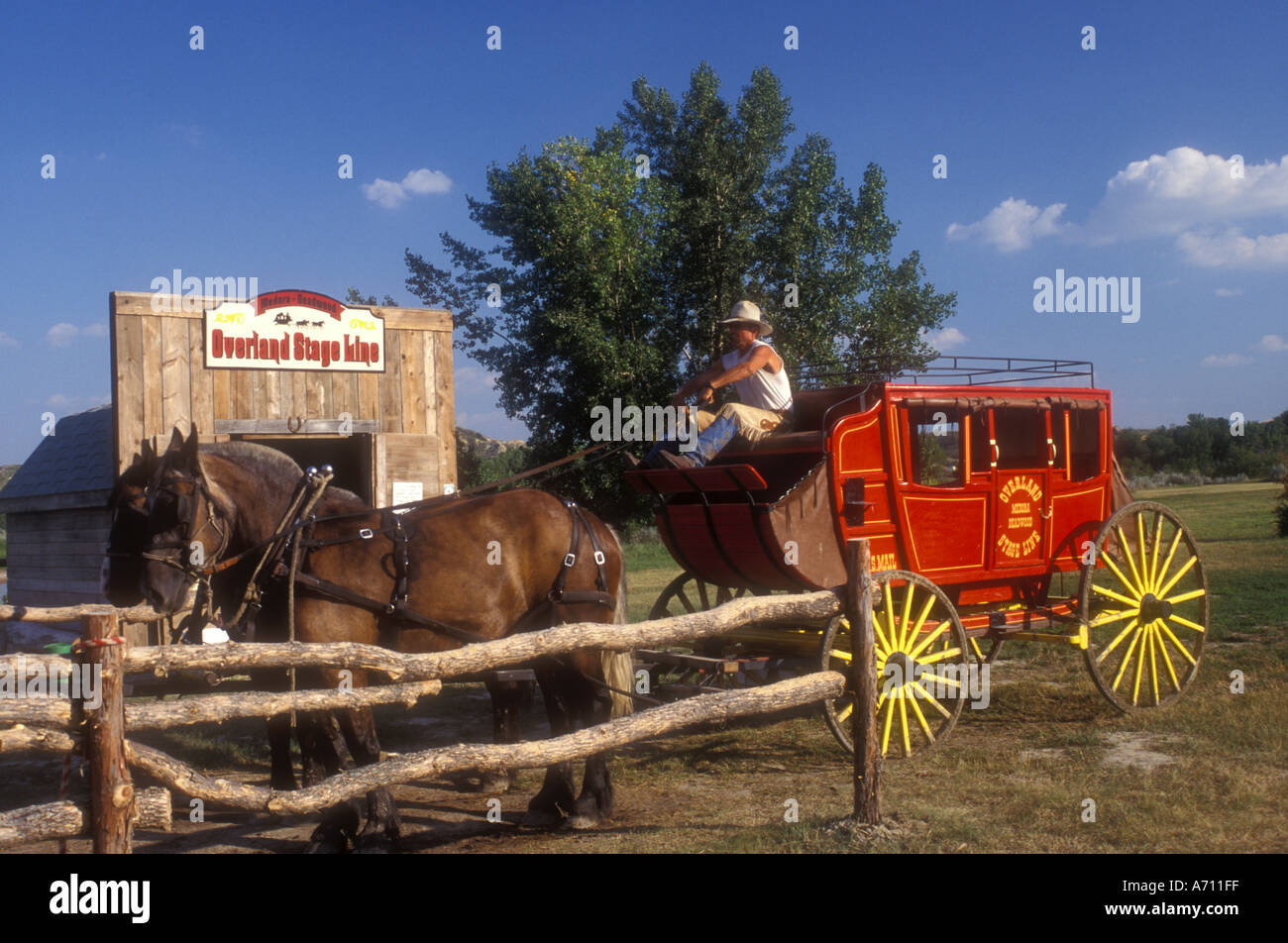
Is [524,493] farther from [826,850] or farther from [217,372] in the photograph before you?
[217,372]

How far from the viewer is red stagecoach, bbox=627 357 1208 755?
241 inches

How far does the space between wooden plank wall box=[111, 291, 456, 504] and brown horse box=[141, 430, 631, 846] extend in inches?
120

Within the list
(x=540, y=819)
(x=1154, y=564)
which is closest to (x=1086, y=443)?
(x=1154, y=564)

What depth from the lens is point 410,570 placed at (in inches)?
211

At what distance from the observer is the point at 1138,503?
24.8ft

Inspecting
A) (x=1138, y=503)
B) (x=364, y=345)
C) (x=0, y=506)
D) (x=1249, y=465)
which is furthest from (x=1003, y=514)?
(x=1249, y=465)

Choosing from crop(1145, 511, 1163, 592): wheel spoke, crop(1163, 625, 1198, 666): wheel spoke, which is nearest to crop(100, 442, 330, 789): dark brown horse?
crop(1145, 511, 1163, 592): wheel spoke

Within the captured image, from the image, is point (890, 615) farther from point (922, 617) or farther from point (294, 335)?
point (294, 335)

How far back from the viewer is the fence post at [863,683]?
4.99 meters

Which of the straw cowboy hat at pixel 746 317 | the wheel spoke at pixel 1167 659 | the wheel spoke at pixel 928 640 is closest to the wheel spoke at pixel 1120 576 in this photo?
the wheel spoke at pixel 1167 659

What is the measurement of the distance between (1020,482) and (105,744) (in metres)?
6.01

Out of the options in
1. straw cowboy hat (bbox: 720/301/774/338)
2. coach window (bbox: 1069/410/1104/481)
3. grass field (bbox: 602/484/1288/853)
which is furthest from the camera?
coach window (bbox: 1069/410/1104/481)

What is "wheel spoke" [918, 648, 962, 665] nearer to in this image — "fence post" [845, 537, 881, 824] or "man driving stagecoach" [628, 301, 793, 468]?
"fence post" [845, 537, 881, 824]
